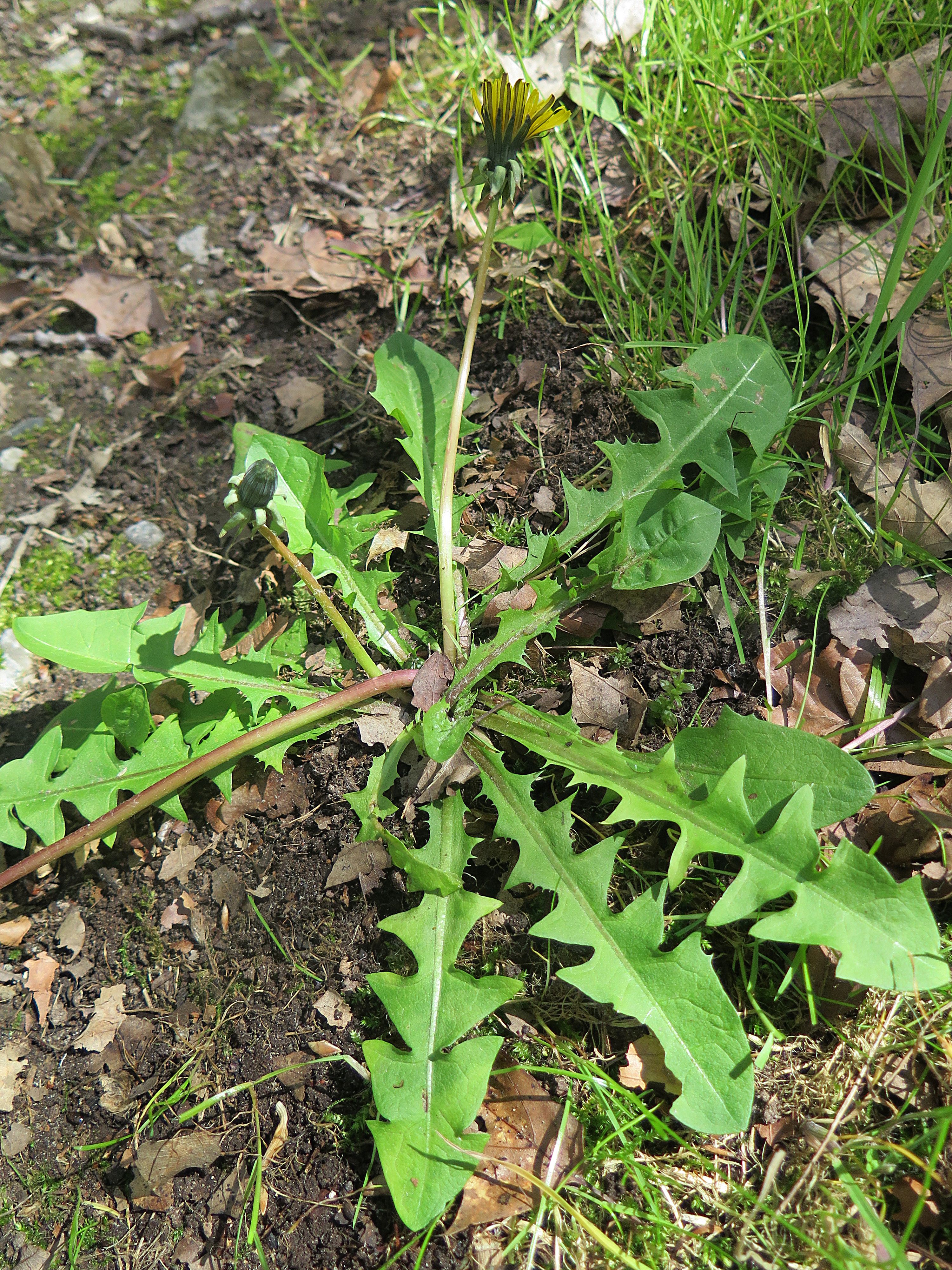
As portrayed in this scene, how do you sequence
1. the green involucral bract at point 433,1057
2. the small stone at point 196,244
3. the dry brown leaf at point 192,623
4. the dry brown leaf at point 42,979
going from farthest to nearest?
the small stone at point 196,244, the dry brown leaf at point 192,623, the dry brown leaf at point 42,979, the green involucral bract at point 433,1057

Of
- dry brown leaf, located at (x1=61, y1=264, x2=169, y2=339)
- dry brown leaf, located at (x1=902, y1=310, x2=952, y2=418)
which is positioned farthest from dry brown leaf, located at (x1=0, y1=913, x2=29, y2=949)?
dry brown leaf, located at (x1=902, y1=310, x2=952, y2=418)

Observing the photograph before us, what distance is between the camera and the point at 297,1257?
5.66 ft

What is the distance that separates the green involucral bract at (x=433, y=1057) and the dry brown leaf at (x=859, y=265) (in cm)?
202

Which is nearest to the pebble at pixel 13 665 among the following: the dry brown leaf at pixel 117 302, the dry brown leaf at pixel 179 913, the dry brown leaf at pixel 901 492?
the dry brown leaf at pixel 179 913

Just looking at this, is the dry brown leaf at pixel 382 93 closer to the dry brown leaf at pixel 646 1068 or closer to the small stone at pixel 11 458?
the small stone at pixel 11 458

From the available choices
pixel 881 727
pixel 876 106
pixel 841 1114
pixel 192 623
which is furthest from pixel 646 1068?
pixel 876 106

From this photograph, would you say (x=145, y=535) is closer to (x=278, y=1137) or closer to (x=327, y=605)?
(x=327, y=605)

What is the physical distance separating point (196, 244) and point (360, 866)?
9.31ft

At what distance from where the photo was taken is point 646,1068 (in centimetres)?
181

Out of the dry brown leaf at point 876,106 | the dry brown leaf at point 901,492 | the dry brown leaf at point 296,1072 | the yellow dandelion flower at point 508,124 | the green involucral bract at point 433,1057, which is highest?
the dry brown leaf at point 876,106

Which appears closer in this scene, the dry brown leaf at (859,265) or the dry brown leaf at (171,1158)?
the dry brown leaf at (171,1158)

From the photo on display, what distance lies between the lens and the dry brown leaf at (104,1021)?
2115mm

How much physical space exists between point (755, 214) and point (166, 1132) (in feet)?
10.7

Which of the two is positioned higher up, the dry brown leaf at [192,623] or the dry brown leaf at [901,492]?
the dry brown leaf at [901,492]
